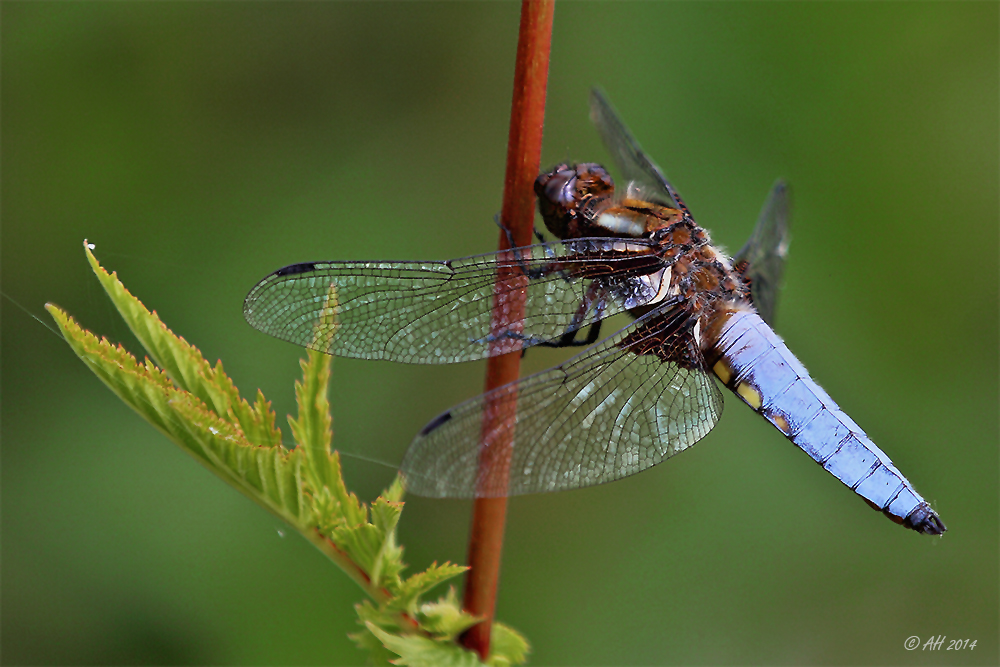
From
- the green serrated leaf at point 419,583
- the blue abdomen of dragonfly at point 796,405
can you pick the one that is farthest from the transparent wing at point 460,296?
the green serrated leaf at point 419,583

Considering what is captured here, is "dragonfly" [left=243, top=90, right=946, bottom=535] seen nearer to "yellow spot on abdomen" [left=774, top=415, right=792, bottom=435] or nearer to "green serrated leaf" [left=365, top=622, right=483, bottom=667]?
"yellow spot on abdomen" [left=774, top=415, right=792, bottom=435]

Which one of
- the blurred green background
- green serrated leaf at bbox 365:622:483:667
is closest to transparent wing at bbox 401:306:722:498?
green serrated leaf at bbox 365:622:483:667

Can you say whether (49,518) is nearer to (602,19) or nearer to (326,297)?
→ (326,297)

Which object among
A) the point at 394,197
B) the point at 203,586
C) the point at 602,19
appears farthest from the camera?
the point at 602,19

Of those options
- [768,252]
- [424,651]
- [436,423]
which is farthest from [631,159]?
[424,651]

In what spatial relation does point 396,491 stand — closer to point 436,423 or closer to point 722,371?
point 436,423

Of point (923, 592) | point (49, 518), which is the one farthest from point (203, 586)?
point (923, 592)
